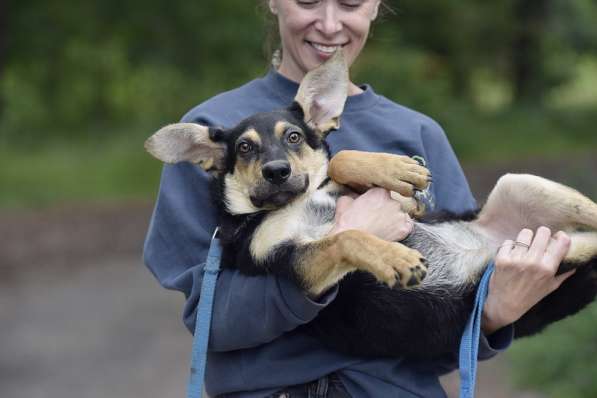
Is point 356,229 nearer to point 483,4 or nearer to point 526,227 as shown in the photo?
point 526,227

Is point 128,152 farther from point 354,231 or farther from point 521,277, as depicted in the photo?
point 521,277

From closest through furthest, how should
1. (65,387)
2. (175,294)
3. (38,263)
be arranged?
(65,387) → (175,294) → (38,263)

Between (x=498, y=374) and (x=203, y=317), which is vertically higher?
(x=203, y=317)

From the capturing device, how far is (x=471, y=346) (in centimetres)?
275

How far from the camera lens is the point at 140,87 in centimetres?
2117

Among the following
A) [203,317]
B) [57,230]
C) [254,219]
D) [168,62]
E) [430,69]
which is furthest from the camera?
[430,69]

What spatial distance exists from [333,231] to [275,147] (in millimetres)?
456

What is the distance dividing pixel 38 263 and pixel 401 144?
904 centimetres

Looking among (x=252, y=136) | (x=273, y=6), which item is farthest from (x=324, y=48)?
(x=252, y=136)

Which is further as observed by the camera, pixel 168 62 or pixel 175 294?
pixel 168 62

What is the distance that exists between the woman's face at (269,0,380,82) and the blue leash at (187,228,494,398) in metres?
0.83

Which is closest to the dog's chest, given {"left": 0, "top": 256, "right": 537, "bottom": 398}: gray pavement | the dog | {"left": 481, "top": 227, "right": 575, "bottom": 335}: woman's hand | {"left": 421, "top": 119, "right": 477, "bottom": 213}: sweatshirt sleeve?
the dog

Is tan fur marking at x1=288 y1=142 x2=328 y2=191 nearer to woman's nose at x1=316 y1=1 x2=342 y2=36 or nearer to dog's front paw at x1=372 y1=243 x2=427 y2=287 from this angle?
woman's nose at x1=316 y1=1 x2=342 y2=36

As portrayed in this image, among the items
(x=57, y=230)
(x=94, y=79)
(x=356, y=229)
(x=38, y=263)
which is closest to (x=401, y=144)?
(x=356, y=229)
